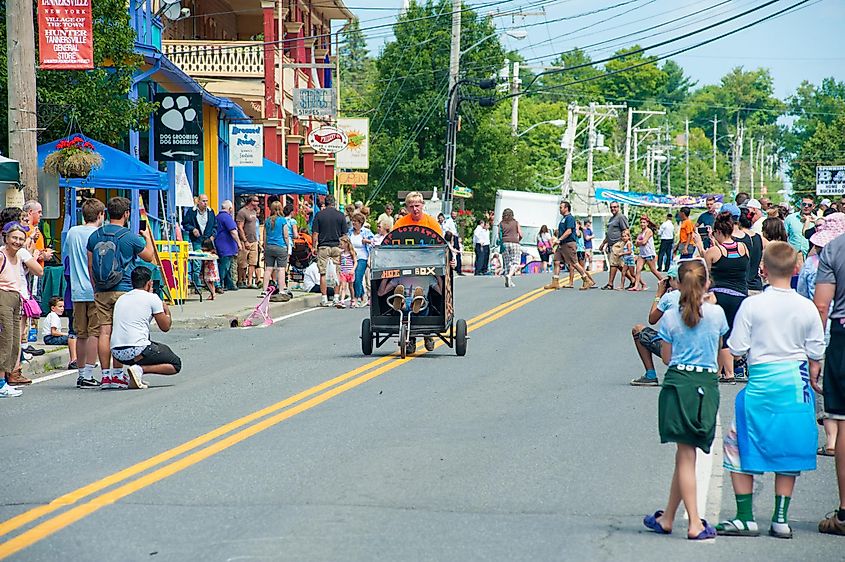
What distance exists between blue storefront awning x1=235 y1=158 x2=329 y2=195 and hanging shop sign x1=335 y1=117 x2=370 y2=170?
13.9 m

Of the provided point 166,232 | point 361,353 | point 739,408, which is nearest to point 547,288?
point 166,232

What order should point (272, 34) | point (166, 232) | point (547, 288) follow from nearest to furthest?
point (166, 232) < point (547, 288) < point (272, 34)

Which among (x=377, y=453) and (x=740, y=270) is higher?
(x=740, y=270)

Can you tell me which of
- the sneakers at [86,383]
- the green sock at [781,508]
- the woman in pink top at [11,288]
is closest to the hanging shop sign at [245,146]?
the sneakers at [86,383]

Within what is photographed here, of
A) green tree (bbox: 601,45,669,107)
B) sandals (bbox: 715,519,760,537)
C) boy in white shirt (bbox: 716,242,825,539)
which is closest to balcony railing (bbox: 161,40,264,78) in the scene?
boy in white shirt (bbox: 716,242,825,539)

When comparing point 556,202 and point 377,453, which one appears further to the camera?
point 556,202

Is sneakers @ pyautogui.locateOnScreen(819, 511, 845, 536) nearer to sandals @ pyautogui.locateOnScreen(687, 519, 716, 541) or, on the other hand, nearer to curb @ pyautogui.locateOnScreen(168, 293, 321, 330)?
sandals @ pyautogui.locateOnScreen(687, 519, 716, 541)

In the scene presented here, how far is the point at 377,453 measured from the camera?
974 cm

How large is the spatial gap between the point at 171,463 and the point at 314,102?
1316 inches

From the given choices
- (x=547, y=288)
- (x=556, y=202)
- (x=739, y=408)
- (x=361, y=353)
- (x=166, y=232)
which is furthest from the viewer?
(x=556, y=202)

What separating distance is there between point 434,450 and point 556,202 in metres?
47.5

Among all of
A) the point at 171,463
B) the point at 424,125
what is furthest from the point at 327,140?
the point at 171,463

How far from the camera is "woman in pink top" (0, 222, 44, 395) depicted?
1335cm

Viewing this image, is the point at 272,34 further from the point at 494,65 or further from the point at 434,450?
the point at 434,450
